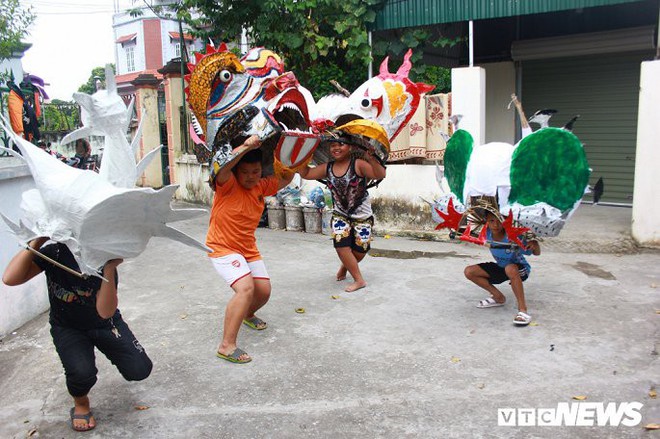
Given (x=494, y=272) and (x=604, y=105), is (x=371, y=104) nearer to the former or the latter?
(x=494, y=272)

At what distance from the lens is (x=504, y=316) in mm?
4660

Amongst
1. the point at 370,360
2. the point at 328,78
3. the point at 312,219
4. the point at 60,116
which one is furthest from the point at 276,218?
the point at 60,116

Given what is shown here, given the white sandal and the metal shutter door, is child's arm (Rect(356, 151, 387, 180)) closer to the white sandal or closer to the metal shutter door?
the white sandal

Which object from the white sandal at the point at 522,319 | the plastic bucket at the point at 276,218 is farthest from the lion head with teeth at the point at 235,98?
the plastic bucket at the point at 276,218

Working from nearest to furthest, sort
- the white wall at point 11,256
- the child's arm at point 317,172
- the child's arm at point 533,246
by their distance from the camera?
the child's arm at point 533,246, the white wall at point 11,256, the child's arm at point 317,172

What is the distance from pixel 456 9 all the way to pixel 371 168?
4025 mm

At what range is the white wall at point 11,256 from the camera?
4.55m

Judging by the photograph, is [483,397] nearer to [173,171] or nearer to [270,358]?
[270,358]

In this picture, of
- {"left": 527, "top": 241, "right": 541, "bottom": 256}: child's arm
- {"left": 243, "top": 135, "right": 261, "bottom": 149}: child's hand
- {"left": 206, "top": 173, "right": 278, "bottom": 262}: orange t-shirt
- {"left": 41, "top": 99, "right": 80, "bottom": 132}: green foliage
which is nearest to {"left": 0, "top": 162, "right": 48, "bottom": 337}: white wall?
{"left": 206, "top": 173, "right": 278, "bottom": 262}: orange t-shirt

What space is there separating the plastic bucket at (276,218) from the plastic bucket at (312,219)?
46 centimetres

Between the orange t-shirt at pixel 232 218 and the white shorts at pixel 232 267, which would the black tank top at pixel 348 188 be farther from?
the white shorts at pixel 232 267

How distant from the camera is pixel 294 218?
847 cm

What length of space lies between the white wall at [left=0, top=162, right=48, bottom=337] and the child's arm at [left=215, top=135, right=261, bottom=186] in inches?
75.7

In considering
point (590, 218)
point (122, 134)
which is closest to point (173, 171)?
point (590, 218)
